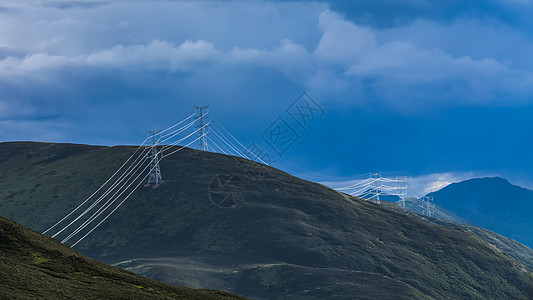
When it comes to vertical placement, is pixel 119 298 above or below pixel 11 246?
below

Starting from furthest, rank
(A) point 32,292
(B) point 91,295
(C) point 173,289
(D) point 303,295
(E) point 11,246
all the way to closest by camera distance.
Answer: (D) point 303,295
(C) point 173,289
(E) point 11,246
(B) point 91,295
(A) point 32,292

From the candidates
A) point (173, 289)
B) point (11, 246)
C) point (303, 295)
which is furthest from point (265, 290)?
point (11, 246)

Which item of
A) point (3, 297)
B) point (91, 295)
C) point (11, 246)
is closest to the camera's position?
point (3, 297)

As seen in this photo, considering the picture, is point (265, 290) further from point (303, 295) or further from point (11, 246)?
point (11, 246)

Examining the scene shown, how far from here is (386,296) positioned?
193375 mm

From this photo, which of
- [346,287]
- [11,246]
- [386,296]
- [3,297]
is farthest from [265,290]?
[3,297]

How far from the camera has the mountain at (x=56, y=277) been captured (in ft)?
205

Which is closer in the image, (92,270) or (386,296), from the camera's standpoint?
(92,270)

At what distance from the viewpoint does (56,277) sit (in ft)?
225

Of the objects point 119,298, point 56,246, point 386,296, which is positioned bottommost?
point 386,296

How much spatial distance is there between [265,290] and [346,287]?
28.1 metres

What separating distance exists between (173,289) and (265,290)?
120m

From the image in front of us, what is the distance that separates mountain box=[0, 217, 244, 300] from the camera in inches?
2462

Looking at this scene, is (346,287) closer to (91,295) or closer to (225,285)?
(225,285)
